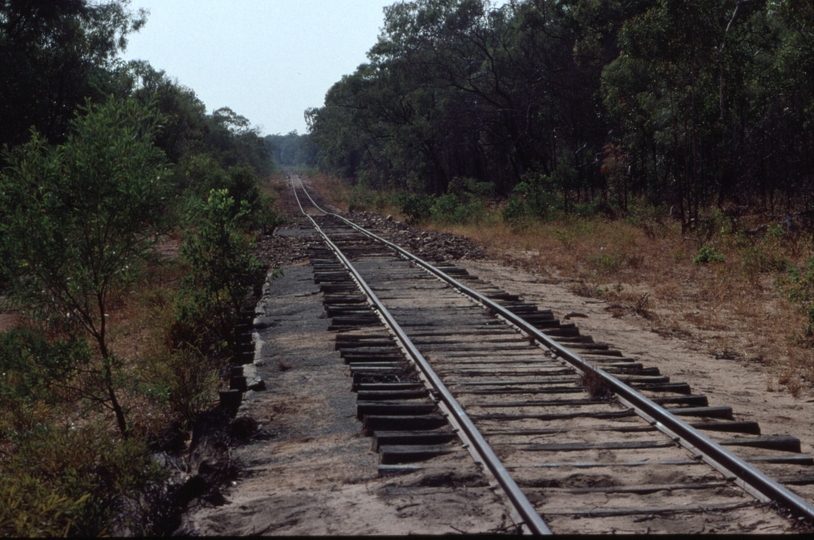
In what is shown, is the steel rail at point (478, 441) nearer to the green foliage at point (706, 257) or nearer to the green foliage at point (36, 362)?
the green foliage at point (36, 362)

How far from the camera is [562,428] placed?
5.57 metres

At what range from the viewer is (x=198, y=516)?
4.41 meters

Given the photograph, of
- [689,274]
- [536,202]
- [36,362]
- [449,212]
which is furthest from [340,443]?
[449,212]

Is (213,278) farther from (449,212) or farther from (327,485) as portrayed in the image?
(449,212)

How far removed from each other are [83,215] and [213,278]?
371 centimetres

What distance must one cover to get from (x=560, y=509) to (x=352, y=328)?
5.50m

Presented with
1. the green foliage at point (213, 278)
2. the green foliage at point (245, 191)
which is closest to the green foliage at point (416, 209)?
the green foliage at point (245, 191)

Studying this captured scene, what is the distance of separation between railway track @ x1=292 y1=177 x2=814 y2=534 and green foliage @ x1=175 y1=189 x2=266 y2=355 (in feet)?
5.30

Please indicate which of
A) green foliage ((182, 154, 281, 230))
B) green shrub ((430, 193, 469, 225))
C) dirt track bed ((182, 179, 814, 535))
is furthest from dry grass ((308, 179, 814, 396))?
green foliage ((182, 154, 281, 230))

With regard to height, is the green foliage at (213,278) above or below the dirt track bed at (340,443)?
above

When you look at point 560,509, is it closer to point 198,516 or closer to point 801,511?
point 801,511

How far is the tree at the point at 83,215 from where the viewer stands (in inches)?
253

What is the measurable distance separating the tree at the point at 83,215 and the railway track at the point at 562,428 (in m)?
2.26

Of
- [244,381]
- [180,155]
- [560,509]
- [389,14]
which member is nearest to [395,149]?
[389,14]
